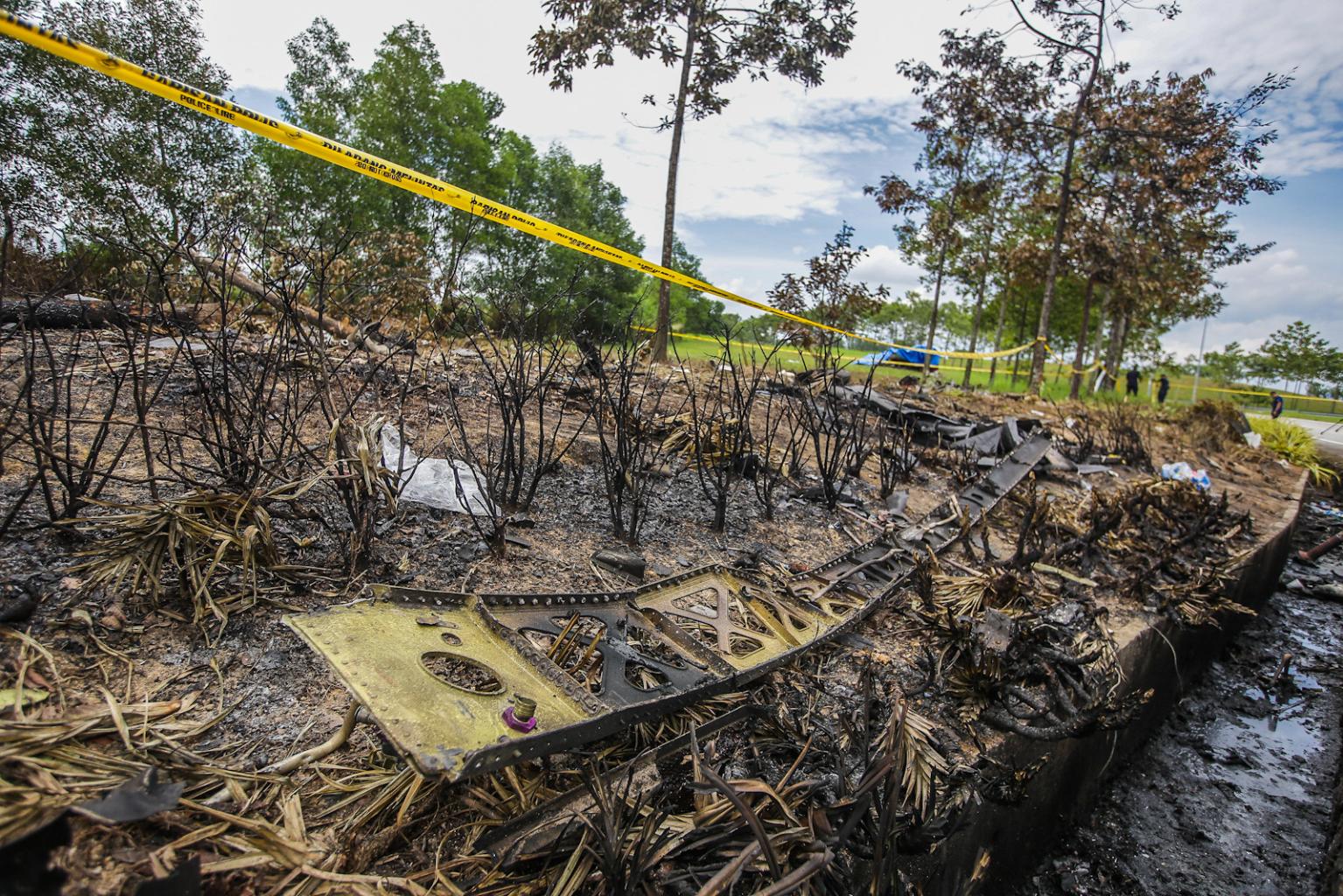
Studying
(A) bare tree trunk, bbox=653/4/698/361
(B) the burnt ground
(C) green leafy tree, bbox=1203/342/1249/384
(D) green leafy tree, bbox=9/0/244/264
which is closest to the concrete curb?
(B) the burnt ground

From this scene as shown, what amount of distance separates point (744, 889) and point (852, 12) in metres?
11.8

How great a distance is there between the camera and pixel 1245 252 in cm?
2033

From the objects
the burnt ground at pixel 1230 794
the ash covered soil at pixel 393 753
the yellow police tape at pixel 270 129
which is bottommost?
the burnt ground at pixel 1230 794

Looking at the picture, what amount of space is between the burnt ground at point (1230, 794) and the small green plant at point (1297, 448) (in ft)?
24.5

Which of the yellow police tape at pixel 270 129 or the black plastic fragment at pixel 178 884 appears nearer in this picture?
the black plastic fragment at pixel 178 884

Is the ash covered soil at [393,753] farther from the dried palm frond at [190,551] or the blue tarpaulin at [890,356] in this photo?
the blue tarpaulin at [890,356]

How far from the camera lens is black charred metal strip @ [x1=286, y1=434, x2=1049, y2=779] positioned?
152 centimetres

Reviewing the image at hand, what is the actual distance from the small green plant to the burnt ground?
24.5 ft

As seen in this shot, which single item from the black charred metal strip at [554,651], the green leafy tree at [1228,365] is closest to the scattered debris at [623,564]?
the black charred metal strip at [554,651]

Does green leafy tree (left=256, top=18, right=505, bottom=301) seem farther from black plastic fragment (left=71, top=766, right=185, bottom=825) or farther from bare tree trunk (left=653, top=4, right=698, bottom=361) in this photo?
black plastic fragment (left=71, top=766, right=185, bottom=825)

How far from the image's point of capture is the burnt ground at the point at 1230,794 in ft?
9.18

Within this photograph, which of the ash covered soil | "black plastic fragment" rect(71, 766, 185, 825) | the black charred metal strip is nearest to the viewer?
"black plastic fragment" rect(71, 766, 185, 825)

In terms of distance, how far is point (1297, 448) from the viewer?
1151cm

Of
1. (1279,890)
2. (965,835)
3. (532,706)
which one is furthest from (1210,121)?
(532,706)
